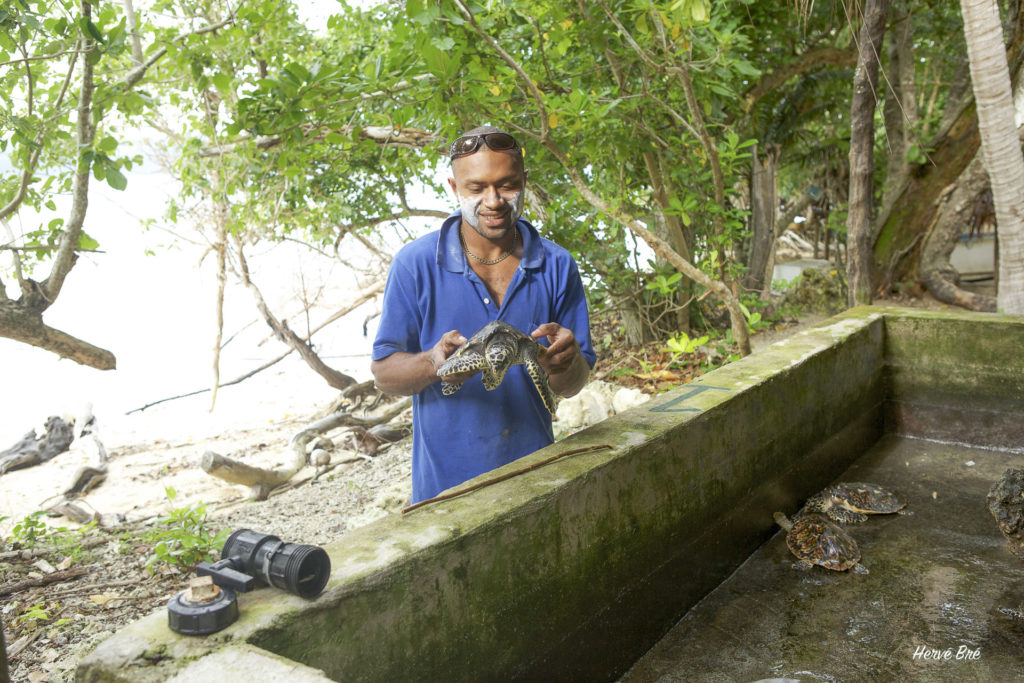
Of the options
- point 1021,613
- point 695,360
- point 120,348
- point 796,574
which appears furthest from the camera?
point 120,348

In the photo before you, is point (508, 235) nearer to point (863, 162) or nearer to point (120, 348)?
point (863, 162)

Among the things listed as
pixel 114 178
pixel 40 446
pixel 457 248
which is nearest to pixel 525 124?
pixel 114 178

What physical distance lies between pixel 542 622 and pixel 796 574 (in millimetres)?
1510

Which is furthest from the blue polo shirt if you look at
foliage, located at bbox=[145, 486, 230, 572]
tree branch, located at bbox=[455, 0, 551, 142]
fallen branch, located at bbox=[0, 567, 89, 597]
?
fallen branch, located at bbox=[0, 567, 89, 597]

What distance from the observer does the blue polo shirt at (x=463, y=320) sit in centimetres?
229

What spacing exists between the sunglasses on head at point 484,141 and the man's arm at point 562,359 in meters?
0.56

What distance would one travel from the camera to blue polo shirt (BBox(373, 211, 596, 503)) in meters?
2.29

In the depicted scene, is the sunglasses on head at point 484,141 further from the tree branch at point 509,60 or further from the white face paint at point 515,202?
the tree branch at point 509,60

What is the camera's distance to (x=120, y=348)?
16.6 metres

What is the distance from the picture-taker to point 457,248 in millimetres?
2352

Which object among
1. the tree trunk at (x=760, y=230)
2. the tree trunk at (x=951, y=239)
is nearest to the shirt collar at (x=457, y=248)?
the tree trunk at (x=760, y=230)

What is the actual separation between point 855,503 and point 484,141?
2.75 metres

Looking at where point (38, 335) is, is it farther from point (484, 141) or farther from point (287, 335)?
point (287, 335)

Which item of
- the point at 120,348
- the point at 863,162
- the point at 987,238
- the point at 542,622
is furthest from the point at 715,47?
the point at 120,348
